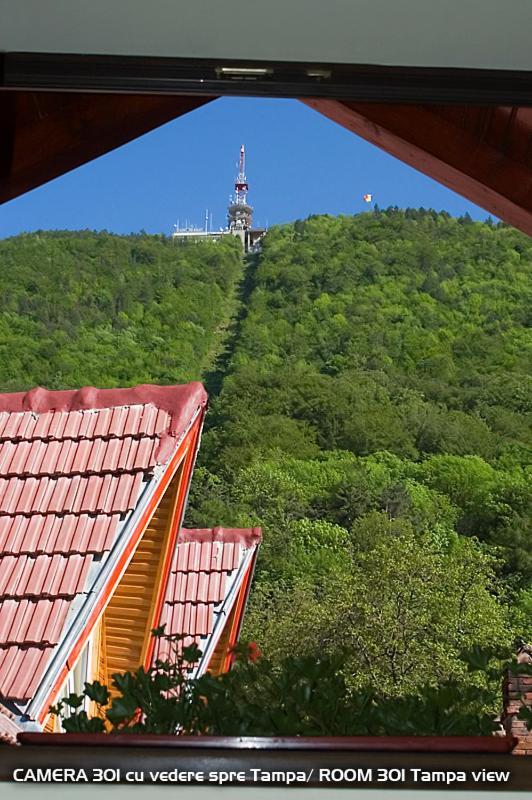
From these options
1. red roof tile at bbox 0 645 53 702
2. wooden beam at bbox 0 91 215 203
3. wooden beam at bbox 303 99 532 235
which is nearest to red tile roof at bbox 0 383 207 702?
red roof tile at bbox 0 645 53 702

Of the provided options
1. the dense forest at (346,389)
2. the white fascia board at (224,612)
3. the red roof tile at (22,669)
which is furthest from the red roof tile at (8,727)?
the dense forest at (346,389)

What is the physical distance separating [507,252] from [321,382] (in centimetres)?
71

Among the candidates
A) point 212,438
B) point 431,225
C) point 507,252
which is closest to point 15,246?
point 212,438

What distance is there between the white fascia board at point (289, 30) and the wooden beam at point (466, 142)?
0.53 feet

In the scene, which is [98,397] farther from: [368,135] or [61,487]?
[368,135]

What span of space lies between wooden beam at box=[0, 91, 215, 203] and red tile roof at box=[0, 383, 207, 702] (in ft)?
2.24

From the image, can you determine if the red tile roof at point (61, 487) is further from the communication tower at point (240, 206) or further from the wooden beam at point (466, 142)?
the wooden beam at point (466, 142)

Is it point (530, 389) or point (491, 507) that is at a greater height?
point (530, 389)

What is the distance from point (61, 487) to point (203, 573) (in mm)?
461

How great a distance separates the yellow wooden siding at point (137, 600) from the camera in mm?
2594

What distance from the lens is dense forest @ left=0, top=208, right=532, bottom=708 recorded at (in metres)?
2.67

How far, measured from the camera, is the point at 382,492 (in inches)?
111

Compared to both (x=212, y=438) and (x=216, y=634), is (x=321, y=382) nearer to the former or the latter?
(x=212, y=438)

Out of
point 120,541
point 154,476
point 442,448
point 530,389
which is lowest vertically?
point 120,541
